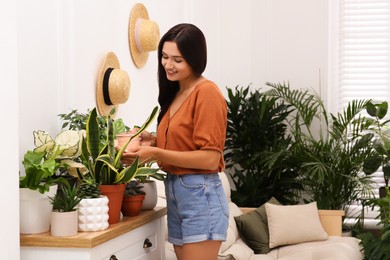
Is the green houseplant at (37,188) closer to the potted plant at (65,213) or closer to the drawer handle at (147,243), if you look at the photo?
the potted plant at (65,213)

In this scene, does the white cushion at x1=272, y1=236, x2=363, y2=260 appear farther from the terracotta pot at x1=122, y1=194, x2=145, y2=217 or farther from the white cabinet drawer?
the terracotta pot at x1=122, y1=194, x2=145, y2=217

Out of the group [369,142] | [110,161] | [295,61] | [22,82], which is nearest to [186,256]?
[110,161]

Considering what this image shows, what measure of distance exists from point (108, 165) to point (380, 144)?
375 centimetres

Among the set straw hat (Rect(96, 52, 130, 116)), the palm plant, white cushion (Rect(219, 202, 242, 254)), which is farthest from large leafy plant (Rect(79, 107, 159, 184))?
the palm plant

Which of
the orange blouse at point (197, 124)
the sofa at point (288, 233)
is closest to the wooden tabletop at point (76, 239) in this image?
the orange blouse at point (197, 124)

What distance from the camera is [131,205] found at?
3004mm

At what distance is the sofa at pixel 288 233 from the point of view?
4.89 meters

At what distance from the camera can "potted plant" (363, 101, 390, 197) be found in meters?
5.89

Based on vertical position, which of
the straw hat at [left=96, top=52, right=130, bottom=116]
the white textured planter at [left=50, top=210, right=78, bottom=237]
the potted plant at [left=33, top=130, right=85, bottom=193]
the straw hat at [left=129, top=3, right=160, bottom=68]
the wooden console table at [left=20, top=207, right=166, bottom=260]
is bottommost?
the wooden console table at [left=20, top=207, right=166, bottom=260]

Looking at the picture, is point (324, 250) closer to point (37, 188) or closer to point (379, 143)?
point (379, 143)

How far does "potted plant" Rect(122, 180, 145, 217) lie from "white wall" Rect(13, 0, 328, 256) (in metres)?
0.49

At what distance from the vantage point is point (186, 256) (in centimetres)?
282

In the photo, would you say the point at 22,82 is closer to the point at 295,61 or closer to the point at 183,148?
the point at 183,148

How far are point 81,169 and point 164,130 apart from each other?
390 mm
